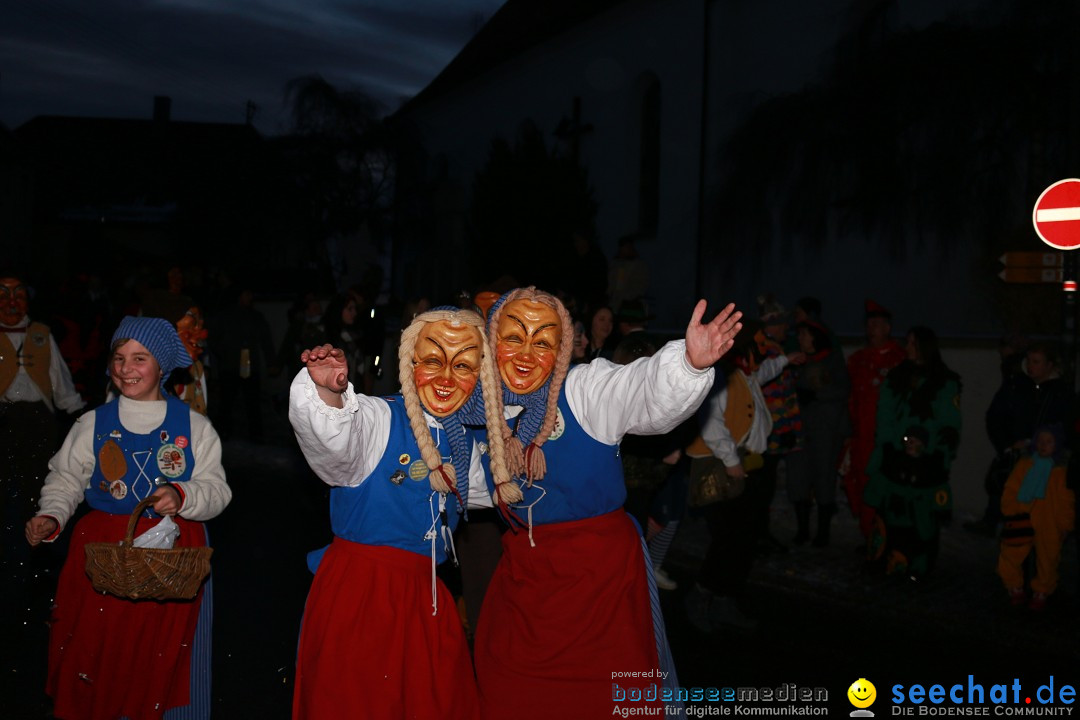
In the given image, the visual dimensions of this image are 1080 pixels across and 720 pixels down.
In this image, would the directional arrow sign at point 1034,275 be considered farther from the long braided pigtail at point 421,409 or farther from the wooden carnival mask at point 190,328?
the long braided pigtail at point 421,409

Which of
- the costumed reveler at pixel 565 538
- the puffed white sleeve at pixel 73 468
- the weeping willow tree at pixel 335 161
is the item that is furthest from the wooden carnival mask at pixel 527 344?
the weeping willow tree at pixel 335 161

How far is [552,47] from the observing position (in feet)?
91.3

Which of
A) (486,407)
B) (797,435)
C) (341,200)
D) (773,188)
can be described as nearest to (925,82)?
(773,188)

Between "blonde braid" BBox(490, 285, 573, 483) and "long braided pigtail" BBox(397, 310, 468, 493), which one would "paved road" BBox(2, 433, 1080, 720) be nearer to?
"blonde braid" BBox(490, 285, 573, 483)

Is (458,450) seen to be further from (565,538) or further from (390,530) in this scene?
(565,538)

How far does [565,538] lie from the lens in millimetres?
4309

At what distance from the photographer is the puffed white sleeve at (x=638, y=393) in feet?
13.0

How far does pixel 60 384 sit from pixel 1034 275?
24.8 feet

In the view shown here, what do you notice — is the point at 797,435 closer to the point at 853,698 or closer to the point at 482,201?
the point at 853,698

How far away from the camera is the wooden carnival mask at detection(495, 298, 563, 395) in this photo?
4.36 meters

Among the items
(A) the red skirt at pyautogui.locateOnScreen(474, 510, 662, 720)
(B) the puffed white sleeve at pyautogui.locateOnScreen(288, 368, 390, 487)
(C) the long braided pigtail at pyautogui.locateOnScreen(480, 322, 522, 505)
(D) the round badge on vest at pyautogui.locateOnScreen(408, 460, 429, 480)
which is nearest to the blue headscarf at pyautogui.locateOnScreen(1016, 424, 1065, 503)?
(A) the red skirt at pyautogui.locateOnScreen(474, 510, 662, 720)

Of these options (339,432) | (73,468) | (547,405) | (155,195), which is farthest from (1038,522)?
(155,195)

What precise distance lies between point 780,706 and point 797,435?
4.24 m

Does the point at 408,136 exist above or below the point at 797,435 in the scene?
above
